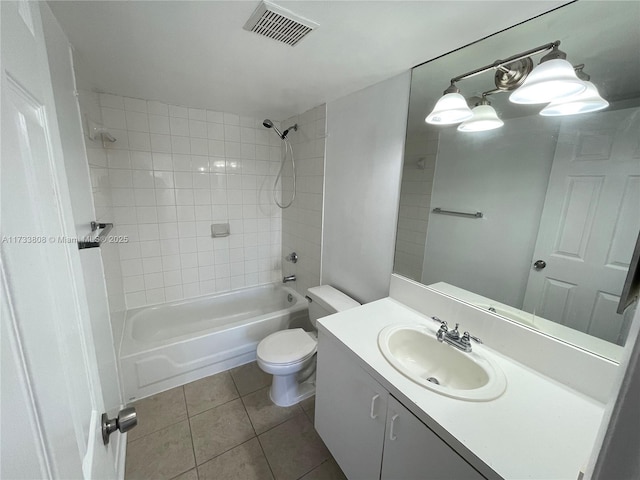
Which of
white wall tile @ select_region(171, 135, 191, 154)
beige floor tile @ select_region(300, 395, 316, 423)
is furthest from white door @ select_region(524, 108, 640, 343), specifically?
white wall tile @ select_region(171, 135, 191, 154)

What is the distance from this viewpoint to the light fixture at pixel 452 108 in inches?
42.5

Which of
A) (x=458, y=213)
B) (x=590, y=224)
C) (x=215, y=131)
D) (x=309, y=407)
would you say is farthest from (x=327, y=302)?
(x=215, y=131)

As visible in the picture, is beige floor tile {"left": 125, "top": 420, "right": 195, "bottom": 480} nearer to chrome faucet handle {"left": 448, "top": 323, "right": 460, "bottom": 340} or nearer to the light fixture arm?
chrome faucet handle {"left": 448, "top": 323, "right": 460, "bottom": 340}

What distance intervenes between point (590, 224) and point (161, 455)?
7.71 ft

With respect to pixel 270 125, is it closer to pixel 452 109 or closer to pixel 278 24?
pixel 278 24

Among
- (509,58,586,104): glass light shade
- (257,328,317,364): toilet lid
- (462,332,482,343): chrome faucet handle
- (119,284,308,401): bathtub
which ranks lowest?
(119,284,308,401): bathtub

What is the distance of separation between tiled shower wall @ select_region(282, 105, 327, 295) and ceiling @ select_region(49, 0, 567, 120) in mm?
385

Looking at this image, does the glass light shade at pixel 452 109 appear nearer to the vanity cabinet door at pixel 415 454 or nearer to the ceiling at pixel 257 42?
the ceiling at pixel 257 42

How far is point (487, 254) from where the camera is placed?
51.0 inches

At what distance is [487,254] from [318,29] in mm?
1344

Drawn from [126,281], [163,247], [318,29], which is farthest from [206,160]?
[318,29]

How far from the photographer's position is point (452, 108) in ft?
3.55

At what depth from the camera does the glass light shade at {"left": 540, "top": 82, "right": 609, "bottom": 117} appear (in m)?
0.87

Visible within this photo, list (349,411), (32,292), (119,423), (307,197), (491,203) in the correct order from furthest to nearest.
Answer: (307,197) → (491,203) → (349,411) → (119,423) → (32,292)
